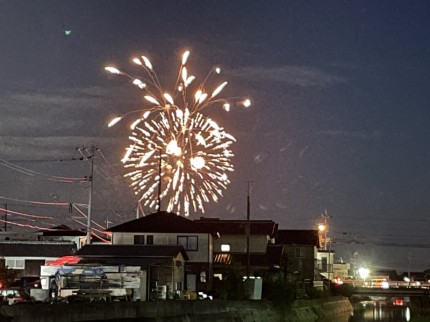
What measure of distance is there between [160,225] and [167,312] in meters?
29.5

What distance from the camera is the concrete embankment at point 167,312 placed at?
28891mm

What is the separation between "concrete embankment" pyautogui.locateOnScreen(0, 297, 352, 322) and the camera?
1137 inches

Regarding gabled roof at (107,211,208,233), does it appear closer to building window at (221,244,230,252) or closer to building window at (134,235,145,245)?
building window at (134,235,145,245)

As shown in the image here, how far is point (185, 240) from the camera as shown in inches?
2724

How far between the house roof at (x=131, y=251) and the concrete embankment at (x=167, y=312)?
9209mm

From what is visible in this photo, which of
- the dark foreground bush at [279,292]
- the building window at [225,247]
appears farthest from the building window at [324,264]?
the dark foreground bush at [279,292]

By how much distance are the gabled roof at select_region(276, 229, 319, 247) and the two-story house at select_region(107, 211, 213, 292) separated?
3208cm

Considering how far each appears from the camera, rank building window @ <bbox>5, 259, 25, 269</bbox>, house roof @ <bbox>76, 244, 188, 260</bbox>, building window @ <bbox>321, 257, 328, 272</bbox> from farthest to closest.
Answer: building window @ <bbox>321, 257, 328, 272</bbox> < building window @ <bbox>5, 259, 25, 269</bbox> < house roof @ <bbox>76, 244, 188, 260</bbox>

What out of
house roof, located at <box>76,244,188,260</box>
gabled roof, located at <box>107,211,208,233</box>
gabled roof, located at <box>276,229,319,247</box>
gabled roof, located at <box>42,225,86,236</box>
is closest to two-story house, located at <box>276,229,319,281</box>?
gabled roof, located at <box>276,229,319,247</box>

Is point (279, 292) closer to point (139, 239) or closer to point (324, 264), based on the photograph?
point (139, 239)

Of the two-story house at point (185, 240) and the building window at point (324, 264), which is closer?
the two-story house at point (185, 240)

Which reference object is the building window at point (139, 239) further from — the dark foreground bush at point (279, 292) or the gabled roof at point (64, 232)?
the gabled roof at point (64, 232)

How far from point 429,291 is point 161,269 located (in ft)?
185

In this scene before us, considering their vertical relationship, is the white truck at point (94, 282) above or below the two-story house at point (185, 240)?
below
